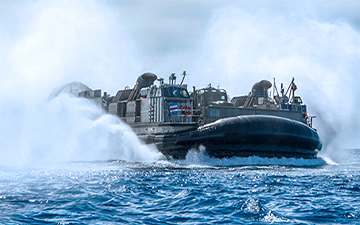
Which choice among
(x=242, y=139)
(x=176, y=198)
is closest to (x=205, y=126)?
(x=242, y=139)

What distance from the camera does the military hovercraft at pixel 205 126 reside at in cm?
1933

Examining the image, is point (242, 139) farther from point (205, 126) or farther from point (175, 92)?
point (175, 92)

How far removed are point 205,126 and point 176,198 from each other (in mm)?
10000

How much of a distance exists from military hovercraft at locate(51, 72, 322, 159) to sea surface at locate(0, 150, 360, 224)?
4.85 metres

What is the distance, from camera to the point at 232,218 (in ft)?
25.8

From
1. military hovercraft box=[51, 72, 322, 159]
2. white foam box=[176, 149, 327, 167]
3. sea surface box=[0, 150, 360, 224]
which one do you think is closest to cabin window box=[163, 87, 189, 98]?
military hovercraft box=[51, 72, 322, 159]

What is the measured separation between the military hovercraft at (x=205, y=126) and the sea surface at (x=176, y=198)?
4.85m

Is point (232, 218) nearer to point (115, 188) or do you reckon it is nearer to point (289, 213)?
point (289, 213)

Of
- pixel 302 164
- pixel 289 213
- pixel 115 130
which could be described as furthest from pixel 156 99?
pixel 289 213

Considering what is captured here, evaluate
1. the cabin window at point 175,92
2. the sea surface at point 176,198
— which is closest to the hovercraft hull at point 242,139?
the cabin window at point 175,92

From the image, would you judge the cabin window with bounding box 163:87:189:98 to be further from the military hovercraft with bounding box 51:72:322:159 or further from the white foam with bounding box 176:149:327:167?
the white foam with bounding box 176:149:327:167

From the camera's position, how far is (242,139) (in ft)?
63.4

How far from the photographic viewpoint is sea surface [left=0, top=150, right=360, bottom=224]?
7754mm

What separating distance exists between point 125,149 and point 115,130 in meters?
1.36
